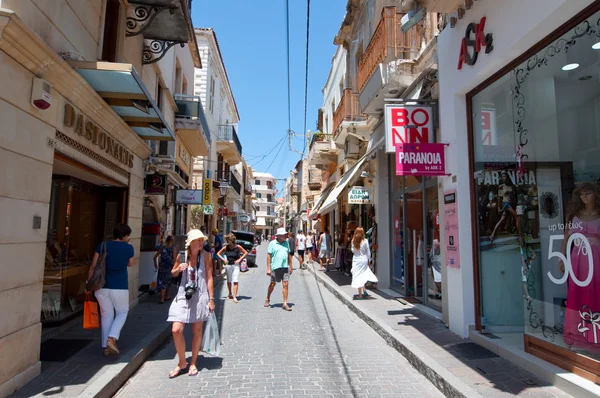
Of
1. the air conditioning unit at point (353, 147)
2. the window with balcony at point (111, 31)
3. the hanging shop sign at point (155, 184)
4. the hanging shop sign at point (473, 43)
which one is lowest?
the hanging shop sign at point (155, 184)

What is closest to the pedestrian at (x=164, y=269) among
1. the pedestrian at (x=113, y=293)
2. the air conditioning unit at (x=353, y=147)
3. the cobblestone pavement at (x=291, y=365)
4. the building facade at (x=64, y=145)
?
the building facade at (x=64, y=145)

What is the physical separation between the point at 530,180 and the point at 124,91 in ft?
19.2

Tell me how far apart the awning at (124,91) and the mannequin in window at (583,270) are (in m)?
5.66

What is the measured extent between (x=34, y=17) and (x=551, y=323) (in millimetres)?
6825

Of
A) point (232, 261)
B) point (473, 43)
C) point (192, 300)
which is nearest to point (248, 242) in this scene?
point (232, 261)

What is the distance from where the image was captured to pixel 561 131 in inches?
188

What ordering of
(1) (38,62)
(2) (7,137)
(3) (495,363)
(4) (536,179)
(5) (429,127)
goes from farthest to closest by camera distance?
(5) (429,127) → (4) (536,179) → (3) (495,363) → (1) (38,62) → (2) (7,137)

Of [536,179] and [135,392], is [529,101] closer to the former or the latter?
[536,179]

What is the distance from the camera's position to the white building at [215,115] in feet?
70.9

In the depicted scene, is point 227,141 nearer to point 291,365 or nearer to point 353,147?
point 353,147

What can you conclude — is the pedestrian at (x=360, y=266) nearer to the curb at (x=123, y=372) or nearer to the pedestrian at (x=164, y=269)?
the pedestrian at (x=164, y=269)

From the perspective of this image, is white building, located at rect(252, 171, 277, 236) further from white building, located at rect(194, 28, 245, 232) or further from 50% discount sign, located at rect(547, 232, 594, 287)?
50% discount sign, located at rect(547, 232, 594, 287)

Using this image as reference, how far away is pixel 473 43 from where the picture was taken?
562 centimetres

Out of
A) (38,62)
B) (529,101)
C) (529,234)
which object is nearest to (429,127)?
(529,101)
